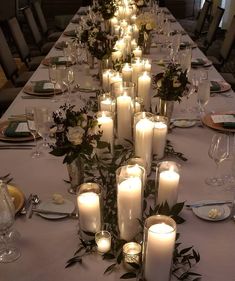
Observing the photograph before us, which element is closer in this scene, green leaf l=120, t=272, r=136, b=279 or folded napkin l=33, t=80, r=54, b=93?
green leaf l=120, t=272, r=136, b=279

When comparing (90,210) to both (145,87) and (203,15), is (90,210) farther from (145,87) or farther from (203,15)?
(203,15)

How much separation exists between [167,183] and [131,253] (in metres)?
0.28

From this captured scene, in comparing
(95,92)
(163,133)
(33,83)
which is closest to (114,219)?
(163,133)

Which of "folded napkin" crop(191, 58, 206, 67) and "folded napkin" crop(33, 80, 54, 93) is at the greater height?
"folded napkin" crop(33, 80, 54, 93)

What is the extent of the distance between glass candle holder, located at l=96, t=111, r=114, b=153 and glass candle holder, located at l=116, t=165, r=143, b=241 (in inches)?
17.1

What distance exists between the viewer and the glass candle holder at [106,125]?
61.2 inches

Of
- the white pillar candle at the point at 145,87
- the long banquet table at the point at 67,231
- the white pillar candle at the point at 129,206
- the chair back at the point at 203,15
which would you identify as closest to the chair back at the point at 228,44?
the chair back at the point at 203,15

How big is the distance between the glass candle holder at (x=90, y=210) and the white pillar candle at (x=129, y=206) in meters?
0.06

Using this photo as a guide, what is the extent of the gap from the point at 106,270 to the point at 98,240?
0.09m

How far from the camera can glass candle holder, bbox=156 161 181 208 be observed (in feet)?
4.07

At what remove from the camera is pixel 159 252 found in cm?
95

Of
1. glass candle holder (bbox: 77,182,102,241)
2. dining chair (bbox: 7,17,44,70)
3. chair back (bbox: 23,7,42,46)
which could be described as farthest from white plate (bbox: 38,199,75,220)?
chair back (bbox: 23,7,42,46)

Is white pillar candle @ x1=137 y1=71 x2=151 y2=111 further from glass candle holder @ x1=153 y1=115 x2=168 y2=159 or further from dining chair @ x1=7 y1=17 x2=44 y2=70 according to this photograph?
dining chair @ x1=7 y1=17 x2=44 y2=70

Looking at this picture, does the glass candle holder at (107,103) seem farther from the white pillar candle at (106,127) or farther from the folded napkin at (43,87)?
the folded napkin at (43,87)
